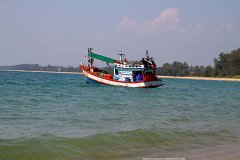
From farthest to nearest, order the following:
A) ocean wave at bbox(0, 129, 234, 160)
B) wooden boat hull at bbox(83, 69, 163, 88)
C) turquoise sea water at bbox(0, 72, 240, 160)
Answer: wooden boat hull at bbox(83, 69, 163, 88), turquoise sea water at bbox(0, 72, 240, 160), ocean wave at bbox(0, 129, 234, 160)

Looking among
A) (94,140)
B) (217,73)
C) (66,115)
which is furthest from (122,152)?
(217,73)

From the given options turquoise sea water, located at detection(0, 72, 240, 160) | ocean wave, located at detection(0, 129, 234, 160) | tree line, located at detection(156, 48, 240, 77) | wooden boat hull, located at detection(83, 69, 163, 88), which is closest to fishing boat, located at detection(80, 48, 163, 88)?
wooden boat hull, located at detection(83, 69, 163, 88)

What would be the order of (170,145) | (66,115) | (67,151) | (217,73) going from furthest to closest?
1. (217,73)
2. (66,115)
3. (170,145)
4. (67,151)

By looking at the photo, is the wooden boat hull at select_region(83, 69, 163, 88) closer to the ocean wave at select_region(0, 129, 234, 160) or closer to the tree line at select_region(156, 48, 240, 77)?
the ocean wave at select_region(0, 129, 234, 160)

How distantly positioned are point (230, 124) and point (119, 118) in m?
4.86

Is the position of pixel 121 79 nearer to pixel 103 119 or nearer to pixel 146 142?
pixel 103 119

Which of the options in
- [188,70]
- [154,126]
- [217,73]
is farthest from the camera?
[188,70]

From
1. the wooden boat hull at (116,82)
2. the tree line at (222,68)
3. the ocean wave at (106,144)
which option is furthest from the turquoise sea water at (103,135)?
the tree line at (222,68)

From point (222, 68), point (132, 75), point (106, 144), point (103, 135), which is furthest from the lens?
point (222, 68)

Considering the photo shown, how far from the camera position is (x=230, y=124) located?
14.6 meters

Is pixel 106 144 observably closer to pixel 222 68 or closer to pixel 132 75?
pixel 132 75

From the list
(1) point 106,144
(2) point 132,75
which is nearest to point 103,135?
(1) point 106,144

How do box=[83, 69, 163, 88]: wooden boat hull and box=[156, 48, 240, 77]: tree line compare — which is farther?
box=[156, 48, 240, 77]: tree line

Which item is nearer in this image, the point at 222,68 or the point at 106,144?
the point at 106,144
